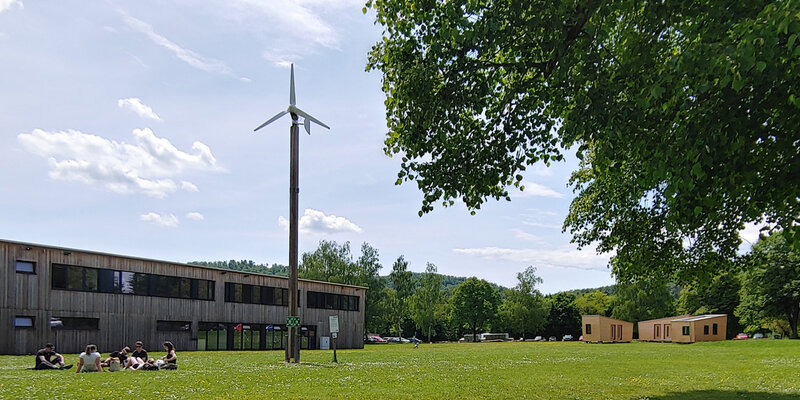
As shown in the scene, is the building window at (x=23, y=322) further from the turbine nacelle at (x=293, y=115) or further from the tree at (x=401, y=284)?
the tree at (x=401, y=284)

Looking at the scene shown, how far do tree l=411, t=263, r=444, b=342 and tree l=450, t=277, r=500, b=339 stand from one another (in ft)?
21.2

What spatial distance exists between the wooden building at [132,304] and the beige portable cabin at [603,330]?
42833mm

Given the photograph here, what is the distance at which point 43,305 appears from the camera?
3978cm

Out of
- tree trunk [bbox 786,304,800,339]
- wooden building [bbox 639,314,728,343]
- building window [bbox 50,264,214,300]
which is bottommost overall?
wooden building [bbox 639,314,728,343]

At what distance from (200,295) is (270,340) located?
975 cm

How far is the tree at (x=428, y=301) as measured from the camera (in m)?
113

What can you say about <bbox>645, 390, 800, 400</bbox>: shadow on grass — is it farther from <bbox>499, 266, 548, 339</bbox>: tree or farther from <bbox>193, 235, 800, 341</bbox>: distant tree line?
<bbox>499, 266, 548, 339</bbox>: tree

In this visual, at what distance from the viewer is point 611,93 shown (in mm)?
11375

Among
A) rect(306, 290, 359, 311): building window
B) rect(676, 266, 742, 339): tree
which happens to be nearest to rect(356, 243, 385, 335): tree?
rect(306, 290, 359, 311): building window

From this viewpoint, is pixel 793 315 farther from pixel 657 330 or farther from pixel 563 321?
pixel 563 321

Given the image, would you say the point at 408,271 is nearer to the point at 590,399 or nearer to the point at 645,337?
the point at 645,337

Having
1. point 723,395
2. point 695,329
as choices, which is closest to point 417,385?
point 723,395

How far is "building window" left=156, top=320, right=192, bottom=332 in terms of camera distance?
4762cm

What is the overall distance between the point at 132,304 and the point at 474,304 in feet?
277
